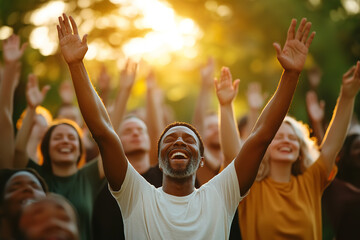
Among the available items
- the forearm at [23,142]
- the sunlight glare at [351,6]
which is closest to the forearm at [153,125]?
the forearm at [23,142]

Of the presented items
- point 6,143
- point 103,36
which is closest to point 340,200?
point 6,143

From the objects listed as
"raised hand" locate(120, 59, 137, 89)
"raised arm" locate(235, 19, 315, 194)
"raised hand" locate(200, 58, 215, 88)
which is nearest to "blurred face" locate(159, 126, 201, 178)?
"raised arm" locate(235, 19, 315, 194)

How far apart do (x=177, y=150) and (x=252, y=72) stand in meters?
9.27

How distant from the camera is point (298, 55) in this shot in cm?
381

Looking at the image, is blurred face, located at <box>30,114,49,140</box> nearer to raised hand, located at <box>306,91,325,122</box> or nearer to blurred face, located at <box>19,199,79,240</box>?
raised hand, located at <box>306,91,325,122</box>

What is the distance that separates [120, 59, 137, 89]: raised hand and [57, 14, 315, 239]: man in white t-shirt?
1681 millimetres

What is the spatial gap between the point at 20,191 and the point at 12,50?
2.10 metres

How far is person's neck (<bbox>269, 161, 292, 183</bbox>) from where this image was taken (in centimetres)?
480

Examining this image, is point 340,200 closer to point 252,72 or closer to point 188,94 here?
point 252,72

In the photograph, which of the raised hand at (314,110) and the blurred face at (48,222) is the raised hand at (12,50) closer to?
the blurred face at (48,222)

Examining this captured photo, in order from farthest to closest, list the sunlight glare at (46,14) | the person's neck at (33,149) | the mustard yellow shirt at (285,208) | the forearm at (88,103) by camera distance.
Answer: the sunlight glare at (46,14)
the person's neck at (33,149)
the mustard yellow shirt at (285,208)
the forearm at (88,103)

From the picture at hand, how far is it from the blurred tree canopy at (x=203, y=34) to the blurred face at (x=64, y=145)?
4.75 m

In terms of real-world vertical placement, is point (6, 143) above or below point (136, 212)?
above

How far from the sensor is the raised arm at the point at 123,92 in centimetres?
509
